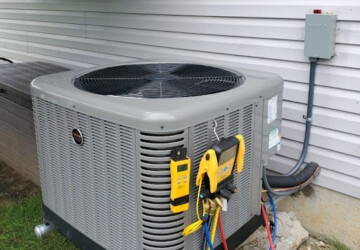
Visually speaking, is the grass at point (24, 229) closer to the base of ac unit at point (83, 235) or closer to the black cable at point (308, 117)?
the base of ac unit at point (83, 235)

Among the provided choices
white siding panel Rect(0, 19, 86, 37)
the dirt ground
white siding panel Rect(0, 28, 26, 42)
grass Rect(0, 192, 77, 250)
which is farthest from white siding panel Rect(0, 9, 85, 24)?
grass Rect(0, 192, 77, 250)

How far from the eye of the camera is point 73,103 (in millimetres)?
1749

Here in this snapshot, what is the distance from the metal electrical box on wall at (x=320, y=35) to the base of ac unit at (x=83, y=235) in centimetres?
95

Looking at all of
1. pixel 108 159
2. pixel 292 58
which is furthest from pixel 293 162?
pixel 108 159

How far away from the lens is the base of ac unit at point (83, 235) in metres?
1.96

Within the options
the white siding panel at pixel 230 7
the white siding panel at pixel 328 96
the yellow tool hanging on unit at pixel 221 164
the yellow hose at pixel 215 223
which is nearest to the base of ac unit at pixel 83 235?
the yellow hose at pixel 215 223

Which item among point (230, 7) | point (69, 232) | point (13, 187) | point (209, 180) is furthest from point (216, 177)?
point (13, 187)

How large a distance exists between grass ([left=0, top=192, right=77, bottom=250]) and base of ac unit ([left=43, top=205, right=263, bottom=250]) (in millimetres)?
646

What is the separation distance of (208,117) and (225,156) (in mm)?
163

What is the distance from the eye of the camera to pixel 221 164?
1585 millimetres

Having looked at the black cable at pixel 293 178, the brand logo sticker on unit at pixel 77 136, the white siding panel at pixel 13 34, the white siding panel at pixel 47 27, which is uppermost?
the white siding panel at pixel 47 27

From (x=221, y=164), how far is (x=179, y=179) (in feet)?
0.59

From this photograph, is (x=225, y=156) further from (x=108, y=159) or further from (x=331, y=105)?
(x=331, y=105)

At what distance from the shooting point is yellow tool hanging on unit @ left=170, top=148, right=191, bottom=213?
1501 millimetres
